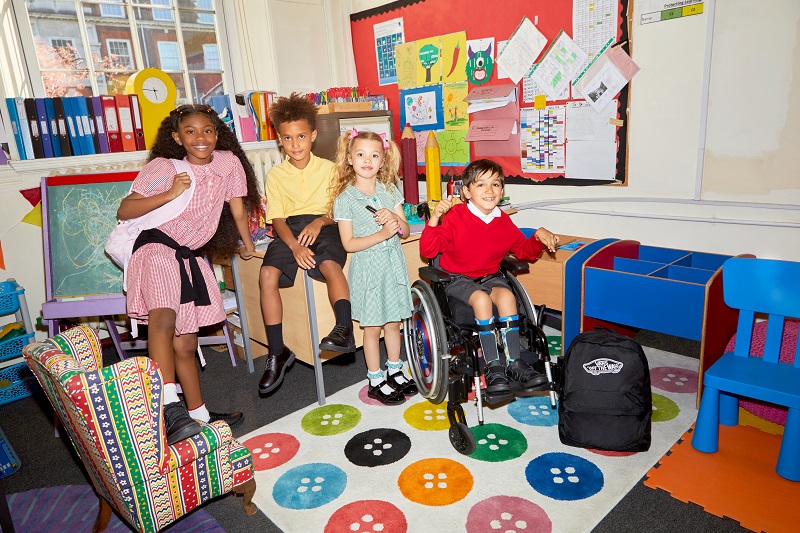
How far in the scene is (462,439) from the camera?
2.09 metres

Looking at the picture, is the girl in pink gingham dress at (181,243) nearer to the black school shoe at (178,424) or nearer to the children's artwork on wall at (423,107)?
the black school shoe at (178,424)

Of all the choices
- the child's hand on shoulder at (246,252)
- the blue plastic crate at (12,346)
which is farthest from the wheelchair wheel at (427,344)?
the blue plastic crate at (12,346)

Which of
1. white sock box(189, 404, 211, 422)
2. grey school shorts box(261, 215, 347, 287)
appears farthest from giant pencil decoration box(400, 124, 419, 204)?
white sock box(189, 404, 211, 422)

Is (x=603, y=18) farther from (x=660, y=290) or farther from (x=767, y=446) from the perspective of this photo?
(x=767, y=446)

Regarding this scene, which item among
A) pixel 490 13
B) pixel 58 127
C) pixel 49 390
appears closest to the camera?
pixel 49 390

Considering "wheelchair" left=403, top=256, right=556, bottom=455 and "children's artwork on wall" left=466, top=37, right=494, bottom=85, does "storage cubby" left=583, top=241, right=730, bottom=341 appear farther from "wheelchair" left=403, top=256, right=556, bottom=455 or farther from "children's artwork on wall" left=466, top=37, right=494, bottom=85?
"children's artwork on wall" left=466, top=37, right=494, bottom=85

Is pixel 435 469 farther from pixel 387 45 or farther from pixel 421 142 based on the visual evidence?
pixel 387 45

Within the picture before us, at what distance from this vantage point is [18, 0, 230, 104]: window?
3307 mm

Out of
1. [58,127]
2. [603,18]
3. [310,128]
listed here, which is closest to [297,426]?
[310,128]

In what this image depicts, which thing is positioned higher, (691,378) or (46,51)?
(46,51)

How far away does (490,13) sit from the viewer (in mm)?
3326

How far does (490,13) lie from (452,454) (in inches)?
102

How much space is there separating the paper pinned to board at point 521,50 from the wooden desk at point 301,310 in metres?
1.27

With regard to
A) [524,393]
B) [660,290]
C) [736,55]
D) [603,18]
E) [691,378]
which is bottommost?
[691,378]
